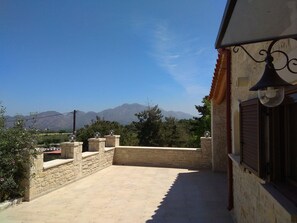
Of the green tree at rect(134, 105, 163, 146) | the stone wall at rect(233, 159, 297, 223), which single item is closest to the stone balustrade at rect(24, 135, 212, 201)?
the stone wall at rect(233, 159, 297, 223)

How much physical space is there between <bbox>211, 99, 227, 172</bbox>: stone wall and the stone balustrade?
588 mm

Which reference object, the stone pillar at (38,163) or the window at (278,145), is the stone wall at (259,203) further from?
the stone pillar at (38,163)

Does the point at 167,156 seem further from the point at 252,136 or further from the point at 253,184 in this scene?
the point at 252,136

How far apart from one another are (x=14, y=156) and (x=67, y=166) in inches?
100

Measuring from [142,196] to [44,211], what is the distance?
9.51 ft

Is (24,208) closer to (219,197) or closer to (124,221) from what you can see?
(124,221)

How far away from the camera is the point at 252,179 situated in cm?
467

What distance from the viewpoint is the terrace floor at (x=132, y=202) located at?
266 inches

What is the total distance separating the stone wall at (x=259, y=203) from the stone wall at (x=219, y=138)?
609 centimetres

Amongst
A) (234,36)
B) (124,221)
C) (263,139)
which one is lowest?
(124,221)

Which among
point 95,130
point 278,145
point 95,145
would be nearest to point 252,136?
point 278,145

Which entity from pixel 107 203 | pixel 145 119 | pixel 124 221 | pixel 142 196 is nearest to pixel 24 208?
pixel 107 203

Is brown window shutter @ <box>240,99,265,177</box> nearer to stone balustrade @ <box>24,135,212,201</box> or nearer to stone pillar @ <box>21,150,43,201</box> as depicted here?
stone pillar @ <box>21,150,43,201</box>

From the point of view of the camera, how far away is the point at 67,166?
392 inches
